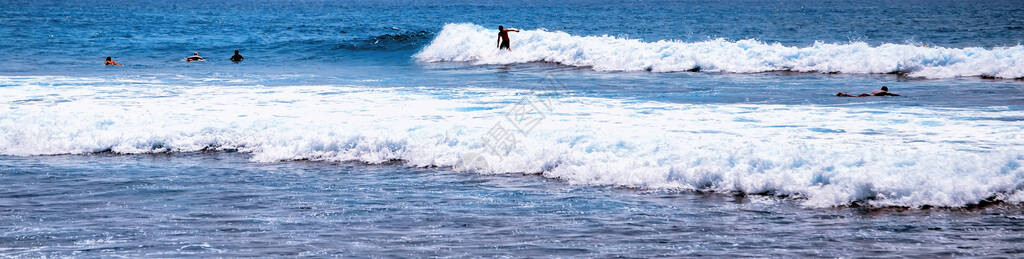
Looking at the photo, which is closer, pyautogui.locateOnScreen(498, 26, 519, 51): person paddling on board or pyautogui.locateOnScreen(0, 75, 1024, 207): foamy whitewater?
pyautogui.locateOnScreen(0, 75, 1024, 207): foamy whitewater

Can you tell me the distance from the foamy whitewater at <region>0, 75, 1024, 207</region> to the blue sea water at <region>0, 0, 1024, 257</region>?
0.13 ft

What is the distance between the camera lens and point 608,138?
11.6m

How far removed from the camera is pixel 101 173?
35.5 ft

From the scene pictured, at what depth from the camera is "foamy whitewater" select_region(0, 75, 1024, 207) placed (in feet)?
30.1

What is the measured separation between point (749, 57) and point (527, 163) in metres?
15.7

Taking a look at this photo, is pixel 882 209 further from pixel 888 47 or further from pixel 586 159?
pixel 888 47

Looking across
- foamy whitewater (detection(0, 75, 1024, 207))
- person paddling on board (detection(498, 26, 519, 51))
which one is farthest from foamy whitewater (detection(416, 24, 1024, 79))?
foamy whitewater (detection(0, 75, 1024, 207))

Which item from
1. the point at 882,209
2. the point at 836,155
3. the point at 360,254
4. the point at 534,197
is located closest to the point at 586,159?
the point at 534,197

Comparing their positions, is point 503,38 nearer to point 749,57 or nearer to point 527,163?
point 749,57

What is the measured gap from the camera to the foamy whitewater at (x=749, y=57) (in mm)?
22062

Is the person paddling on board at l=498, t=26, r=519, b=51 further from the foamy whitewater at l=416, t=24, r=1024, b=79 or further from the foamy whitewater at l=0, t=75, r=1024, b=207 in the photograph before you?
the foamy whitewater at l=0, t=75, r=1024, b=207

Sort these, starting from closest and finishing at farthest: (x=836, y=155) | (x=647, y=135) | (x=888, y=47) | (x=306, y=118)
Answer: (x=836, y=155)
(x=647, y=135)
(x=306, y=118)
(x=888, y=47)

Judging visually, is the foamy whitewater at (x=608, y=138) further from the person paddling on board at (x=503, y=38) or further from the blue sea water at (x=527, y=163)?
the person paddling on board at (x=503, y=38)

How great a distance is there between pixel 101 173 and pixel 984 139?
1004 cm
